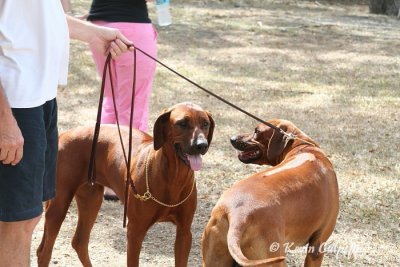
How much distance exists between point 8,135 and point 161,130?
151 centimetres

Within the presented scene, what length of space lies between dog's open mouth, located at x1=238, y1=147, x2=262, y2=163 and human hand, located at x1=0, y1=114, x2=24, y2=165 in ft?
6.79

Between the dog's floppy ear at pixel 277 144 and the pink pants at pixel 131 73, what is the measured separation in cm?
146

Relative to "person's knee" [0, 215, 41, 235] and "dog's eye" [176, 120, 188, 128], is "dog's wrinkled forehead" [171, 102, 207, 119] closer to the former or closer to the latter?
"dog's eye" [176, 120, 188, 128]

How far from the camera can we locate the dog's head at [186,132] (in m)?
4.09

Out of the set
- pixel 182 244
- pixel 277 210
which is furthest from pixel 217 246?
pixel 182 244

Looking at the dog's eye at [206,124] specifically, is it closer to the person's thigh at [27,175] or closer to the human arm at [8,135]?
the person's thigh at [27,175]

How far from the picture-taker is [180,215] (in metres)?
4.34

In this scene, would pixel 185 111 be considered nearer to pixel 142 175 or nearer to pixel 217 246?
pixel 142 175

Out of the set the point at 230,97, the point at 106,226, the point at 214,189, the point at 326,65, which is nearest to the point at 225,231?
the point at 106,226

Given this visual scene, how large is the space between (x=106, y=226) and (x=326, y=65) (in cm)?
667

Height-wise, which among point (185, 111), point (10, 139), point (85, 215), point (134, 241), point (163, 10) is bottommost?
point (85, 215)

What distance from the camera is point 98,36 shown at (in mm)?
3883

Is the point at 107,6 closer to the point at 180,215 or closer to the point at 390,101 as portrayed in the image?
the point at 180,215

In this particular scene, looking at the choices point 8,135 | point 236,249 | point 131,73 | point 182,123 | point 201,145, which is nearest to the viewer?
point 8,135
